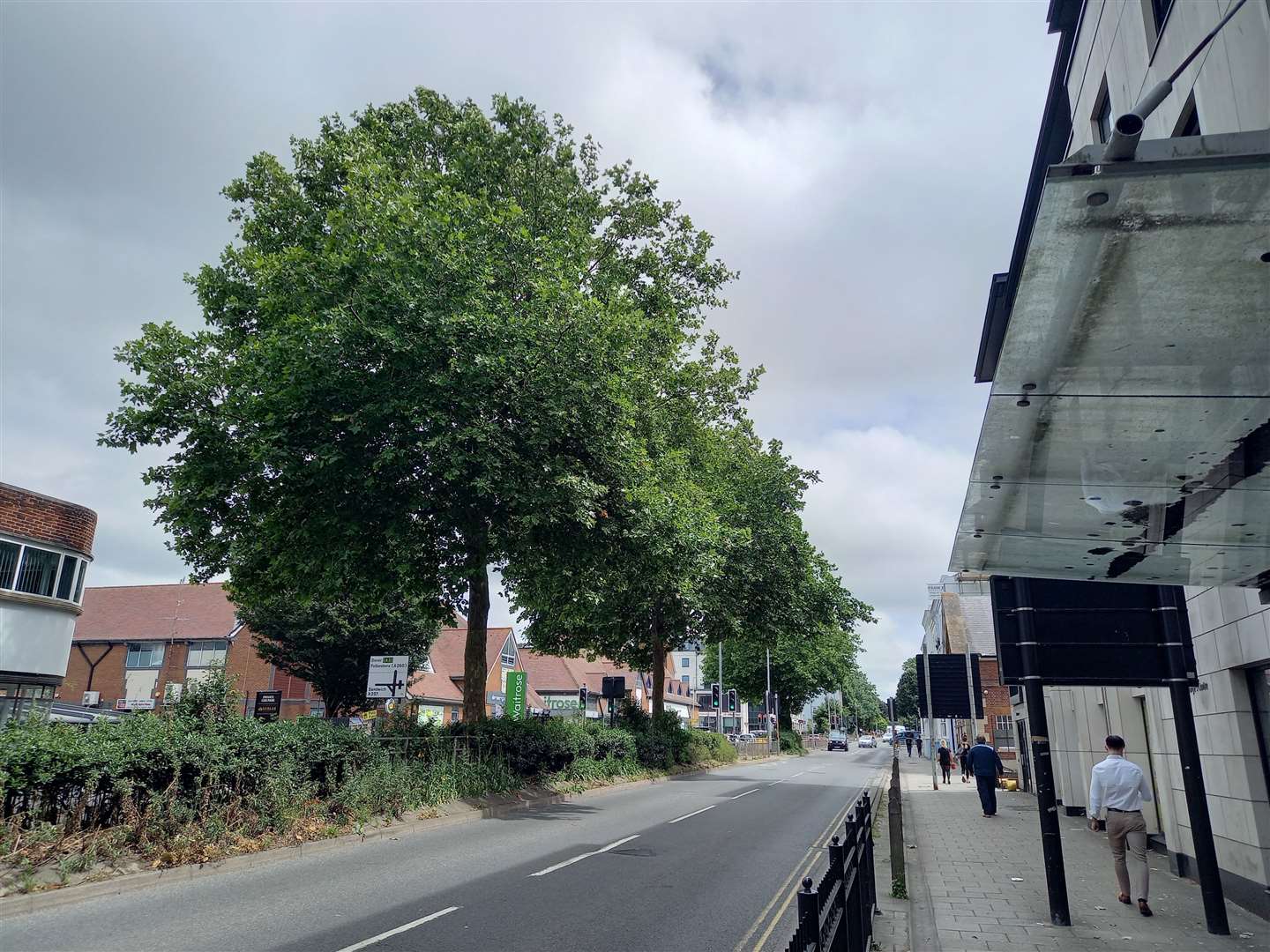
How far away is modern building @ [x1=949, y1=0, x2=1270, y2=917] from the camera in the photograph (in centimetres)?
274

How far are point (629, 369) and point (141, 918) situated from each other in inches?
489

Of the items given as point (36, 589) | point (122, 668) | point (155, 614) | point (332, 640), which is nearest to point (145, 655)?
point (122, 668)

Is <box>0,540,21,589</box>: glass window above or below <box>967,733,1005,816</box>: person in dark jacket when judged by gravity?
above

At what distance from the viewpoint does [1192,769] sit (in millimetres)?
7430

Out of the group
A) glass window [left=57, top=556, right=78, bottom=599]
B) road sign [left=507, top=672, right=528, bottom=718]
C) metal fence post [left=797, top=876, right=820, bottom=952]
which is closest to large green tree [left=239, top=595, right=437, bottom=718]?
road sign [left=507, top=672, right=528, bottom=718]

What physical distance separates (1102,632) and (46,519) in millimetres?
26407

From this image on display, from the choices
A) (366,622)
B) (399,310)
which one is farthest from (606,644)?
(399,310)

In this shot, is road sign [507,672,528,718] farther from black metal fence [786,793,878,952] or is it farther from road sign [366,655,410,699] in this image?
black metal fence [786,793,878,952]

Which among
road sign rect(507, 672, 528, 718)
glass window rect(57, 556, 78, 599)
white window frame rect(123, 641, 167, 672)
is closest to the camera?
glass window rect(57, 556, 78, 599)

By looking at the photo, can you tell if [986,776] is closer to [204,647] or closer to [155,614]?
[204,647]

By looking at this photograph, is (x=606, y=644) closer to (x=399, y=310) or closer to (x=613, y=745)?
(x=613, y=745)

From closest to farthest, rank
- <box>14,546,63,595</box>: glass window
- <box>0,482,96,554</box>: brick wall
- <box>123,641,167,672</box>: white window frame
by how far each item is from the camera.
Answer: <box>0,482,96,554</box>: brick wall < <box>14,546,63,595</box>: glass window < <box>123,641,167,672</box>: white window frame

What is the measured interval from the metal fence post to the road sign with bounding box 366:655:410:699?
1491 centimetres

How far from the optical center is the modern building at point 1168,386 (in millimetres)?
2738
